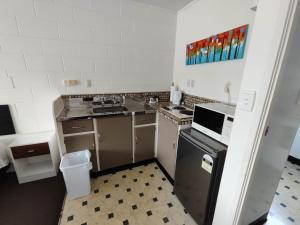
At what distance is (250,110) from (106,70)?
1.95m

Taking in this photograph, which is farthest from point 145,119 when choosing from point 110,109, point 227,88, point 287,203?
point 287,203

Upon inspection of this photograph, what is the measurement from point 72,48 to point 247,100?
7.04 ft

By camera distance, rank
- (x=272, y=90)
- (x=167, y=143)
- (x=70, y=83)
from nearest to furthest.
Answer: (x=272, y=90) → (x=167, y=143) → (x=70, y=83)

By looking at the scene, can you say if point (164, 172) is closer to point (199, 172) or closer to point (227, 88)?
point (199, 172)

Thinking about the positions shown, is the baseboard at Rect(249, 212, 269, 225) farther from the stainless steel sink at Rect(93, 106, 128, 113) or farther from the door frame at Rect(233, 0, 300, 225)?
the stainless steel sink at Rect(93, 106, 128, 113)

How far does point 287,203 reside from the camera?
1620 millimetres

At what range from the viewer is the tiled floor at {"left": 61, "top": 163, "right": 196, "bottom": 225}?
143 centimetres

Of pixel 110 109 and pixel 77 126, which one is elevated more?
pixel 110 109

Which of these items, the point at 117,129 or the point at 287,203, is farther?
the point at 117,129

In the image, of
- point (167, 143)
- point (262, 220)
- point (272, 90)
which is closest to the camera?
point (272, 90)

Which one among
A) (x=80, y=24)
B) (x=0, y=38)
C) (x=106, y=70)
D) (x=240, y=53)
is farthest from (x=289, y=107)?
(x=0, y=38)

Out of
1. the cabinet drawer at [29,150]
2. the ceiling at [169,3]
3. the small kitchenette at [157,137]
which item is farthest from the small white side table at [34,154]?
the ceiling at [169,3]

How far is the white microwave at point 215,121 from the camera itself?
45.5 inches

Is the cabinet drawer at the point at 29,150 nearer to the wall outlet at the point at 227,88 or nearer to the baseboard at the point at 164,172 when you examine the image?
the baseboard at the point at 164,172
